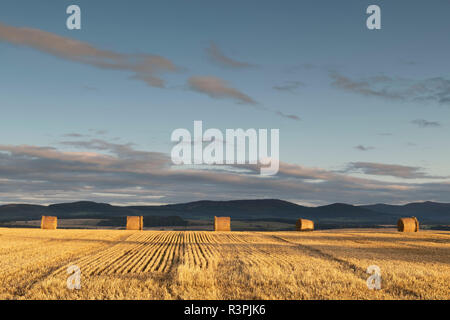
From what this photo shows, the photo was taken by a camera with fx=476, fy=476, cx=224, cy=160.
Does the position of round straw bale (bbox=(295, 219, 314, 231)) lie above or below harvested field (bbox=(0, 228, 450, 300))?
below

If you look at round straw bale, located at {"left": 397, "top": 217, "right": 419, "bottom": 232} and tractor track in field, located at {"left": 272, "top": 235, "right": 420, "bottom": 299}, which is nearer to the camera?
tractor track in field, located at {"left": 272, "top": 235, "right": 420, "bottom": 299}

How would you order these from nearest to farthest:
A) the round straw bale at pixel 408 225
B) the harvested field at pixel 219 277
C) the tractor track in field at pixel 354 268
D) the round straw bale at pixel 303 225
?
the harvested field at pixel 219 277 < the tractor track in field at pixel 354 268 < the round straw bale at pixel 408 225 < the round straw bale at pixel 303 225

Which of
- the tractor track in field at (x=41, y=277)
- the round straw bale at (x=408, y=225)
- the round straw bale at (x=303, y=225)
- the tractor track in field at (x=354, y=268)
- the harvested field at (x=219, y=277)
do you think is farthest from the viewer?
the round straw bale at (x=303, y=225)

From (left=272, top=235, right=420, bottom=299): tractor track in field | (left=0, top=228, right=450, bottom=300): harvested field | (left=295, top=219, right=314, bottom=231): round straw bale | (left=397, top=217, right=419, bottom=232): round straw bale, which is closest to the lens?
(left=0, top=228, right=450, bottom=300): harvested field

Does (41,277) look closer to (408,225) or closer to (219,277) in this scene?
(219,277)

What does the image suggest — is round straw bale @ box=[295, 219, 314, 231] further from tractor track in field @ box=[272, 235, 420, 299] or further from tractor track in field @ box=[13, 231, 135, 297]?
tractor track in field @ box=[13, 231, 135, 297]

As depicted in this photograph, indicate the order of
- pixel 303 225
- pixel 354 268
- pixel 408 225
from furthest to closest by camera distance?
pixel 303 225 < pixel 408 225 < pixel 354 268

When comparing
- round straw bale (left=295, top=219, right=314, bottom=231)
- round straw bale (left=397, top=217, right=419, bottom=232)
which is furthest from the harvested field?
round straw bale (left=295, top=219, right=314, bottom=231)

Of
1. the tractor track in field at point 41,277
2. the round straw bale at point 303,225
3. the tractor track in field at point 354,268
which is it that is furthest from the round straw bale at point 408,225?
the tractor track in field at point 41,277

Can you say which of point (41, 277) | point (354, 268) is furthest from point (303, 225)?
point (41, 277)

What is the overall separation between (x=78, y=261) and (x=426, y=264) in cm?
1495

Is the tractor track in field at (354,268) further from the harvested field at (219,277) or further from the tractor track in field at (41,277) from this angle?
the tractor track in field at (41,277)

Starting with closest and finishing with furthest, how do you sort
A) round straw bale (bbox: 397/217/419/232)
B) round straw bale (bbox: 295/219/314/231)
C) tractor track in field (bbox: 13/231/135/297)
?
1. tractor track in field (bbox: 13/231/135/297)
2. round straw bale (bbox: 397/217/419/232)
3. round straw bale (bbox: 295/219/314/231)
